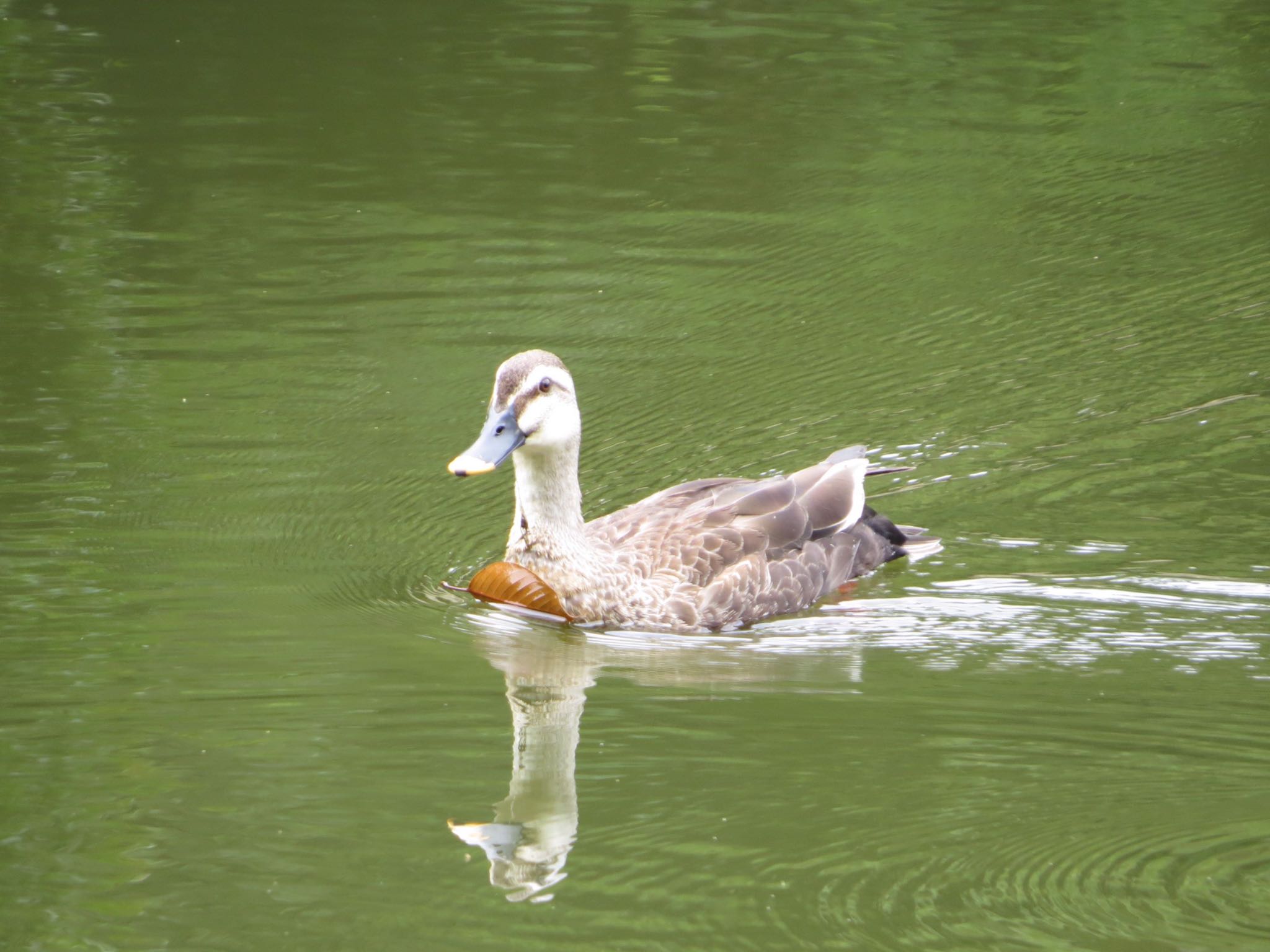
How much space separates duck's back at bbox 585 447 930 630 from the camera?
7172mm

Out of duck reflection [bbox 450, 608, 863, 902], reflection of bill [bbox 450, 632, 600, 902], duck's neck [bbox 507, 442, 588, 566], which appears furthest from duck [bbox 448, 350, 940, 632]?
reflection of bill [bbox 450, 632, 600, 902]

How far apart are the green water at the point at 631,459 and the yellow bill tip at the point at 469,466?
0.69 metres

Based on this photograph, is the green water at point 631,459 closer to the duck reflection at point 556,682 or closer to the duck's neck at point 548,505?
the duck reflection at point 556,682

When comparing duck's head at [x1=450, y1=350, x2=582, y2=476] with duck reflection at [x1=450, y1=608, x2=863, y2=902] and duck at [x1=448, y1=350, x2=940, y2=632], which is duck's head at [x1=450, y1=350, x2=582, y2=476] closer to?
duck at [x1=448, y1=350, x2=940, y2=632]

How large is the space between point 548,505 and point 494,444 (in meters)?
0.50

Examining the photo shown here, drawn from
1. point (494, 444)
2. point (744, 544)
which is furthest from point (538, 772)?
point (744, 544)

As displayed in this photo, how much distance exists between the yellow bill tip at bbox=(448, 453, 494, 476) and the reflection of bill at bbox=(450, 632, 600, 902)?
69 centimetres

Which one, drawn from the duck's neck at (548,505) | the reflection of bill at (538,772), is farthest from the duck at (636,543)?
the reflection of bill at (538,772)

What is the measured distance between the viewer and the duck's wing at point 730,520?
7.29 meters

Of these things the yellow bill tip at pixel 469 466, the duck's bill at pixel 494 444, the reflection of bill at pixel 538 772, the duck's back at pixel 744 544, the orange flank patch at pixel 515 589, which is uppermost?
the duck's bill at pixel 494 444

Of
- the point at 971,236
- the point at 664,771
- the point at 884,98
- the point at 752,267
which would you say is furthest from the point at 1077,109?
the point at 664,771

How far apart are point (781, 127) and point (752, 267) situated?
3.20 meters

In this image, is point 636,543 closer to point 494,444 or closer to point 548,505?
point 548,505

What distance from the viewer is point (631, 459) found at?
29.5 feet
